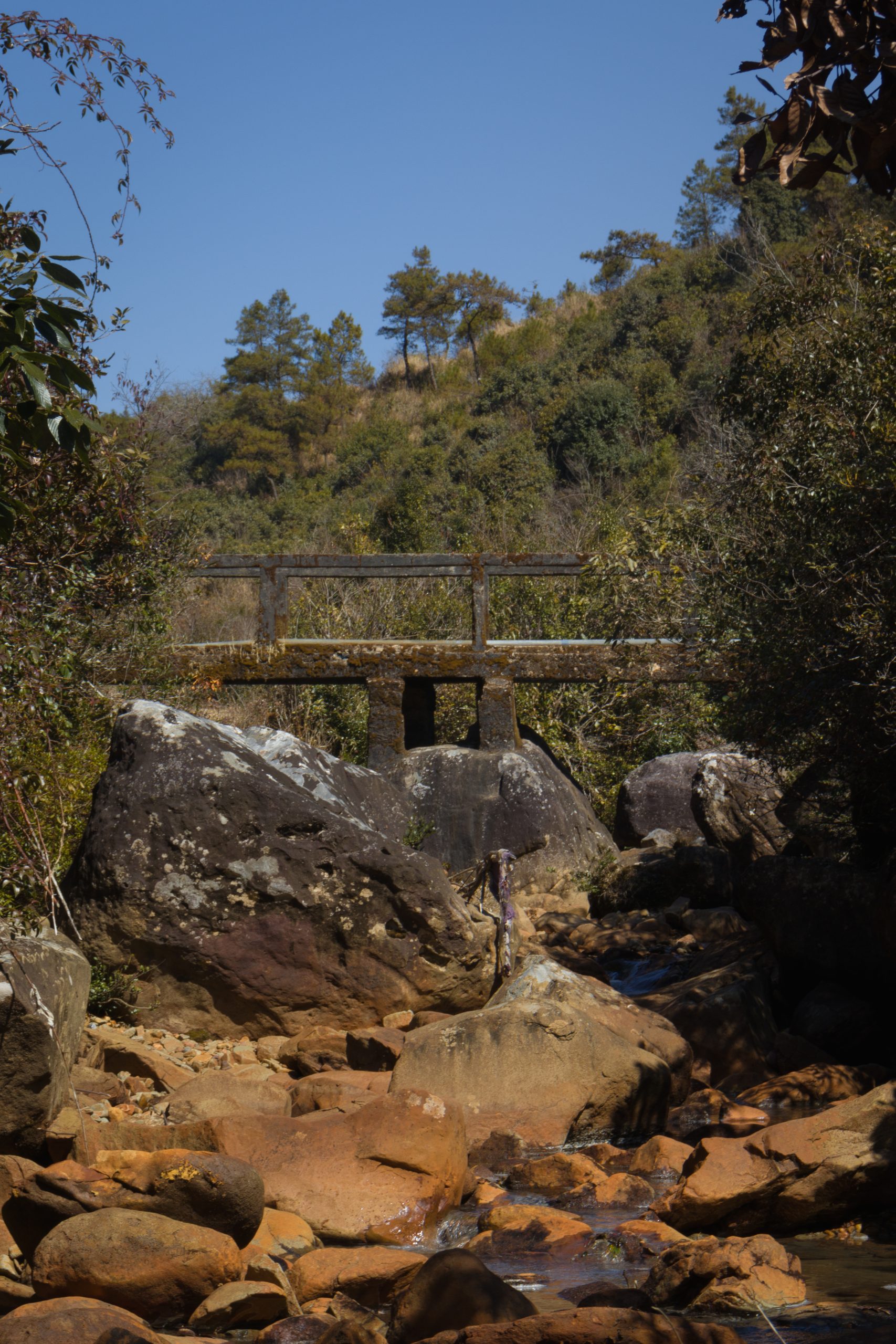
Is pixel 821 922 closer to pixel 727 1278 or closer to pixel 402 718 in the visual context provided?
pixel 727 1278

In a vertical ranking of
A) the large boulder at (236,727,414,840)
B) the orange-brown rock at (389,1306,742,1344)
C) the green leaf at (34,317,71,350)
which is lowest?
the orange-brown rock at (389,1306,742,1344)

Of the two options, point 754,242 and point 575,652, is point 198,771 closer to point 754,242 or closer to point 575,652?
point 575,652

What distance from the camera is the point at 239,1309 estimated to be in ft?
14.6

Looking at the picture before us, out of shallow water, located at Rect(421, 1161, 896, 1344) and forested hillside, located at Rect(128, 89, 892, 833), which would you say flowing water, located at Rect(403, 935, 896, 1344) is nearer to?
shallow water, located at Rect(421, 1161, 896, 1344)

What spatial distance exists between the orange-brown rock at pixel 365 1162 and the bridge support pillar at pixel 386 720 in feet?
25.2

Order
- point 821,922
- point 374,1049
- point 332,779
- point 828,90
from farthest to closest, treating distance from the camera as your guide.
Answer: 1. point 332,779
2. point 821,922
3. point 374,1049
4. point 828,90

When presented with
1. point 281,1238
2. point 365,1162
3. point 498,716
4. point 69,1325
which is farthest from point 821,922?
point 69,1325

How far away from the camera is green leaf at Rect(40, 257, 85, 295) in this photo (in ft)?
11.1

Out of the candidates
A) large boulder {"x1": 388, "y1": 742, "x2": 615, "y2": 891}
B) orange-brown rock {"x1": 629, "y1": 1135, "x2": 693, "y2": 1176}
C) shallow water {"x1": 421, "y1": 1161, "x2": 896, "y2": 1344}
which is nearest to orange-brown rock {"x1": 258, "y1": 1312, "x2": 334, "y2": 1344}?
shallow water {"x1": 421, "y1": 1161, "x2": 896, "y2": 1344}

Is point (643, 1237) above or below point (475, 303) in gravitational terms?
below

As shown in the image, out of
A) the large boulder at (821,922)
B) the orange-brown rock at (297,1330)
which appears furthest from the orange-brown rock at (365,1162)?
the large boulder at (821,922)

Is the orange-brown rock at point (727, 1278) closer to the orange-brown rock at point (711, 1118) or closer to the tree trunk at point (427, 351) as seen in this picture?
the orange-brown rock at point (711, 1118)

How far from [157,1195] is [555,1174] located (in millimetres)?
2130

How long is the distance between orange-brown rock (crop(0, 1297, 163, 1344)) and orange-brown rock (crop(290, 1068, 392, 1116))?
7.35ft
